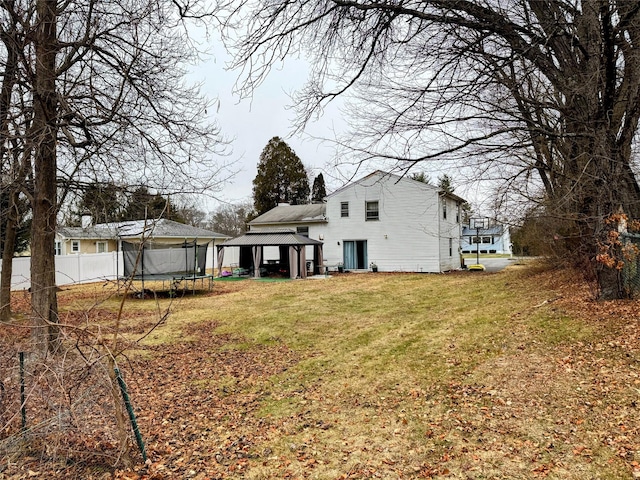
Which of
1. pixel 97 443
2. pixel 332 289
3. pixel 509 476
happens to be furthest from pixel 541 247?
pixel 97 443

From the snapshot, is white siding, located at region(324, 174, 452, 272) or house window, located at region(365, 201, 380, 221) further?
house window, located at region(365, 201, 380, 221)

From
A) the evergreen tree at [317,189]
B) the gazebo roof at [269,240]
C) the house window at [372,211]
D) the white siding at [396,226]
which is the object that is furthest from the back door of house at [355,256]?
the evergreen tree at [317,189]

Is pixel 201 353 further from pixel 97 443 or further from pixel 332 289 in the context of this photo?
pixel 332 289

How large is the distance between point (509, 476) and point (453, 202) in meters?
24.0

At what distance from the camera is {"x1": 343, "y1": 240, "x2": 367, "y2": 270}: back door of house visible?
2423 centimetres

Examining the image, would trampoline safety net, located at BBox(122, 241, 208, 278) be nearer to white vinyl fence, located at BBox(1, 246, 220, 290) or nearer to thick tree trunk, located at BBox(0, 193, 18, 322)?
white vinyl fence, located at BBox(1, 246, 220, 290)

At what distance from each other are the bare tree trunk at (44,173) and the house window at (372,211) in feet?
60.5

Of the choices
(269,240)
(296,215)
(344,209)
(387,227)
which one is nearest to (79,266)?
(269,240)

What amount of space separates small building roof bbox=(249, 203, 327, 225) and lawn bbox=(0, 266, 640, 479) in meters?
16.3

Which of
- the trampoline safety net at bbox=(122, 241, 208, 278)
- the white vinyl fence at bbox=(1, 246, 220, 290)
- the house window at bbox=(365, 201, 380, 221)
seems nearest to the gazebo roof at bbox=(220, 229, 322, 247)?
the house window at bbox=(365, 201, 380, 221)

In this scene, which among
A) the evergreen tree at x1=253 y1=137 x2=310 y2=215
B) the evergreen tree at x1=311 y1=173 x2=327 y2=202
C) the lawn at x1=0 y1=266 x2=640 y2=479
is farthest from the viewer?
the evergreen tree at x1=311 y1=173 x2=327 y2=202

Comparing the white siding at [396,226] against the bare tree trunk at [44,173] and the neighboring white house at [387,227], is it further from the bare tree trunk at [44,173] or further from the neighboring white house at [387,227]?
the bare tree trunk at [44,173]

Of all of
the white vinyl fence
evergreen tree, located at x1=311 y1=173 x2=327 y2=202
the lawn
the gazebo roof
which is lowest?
the lawn

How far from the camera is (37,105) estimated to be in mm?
6277
